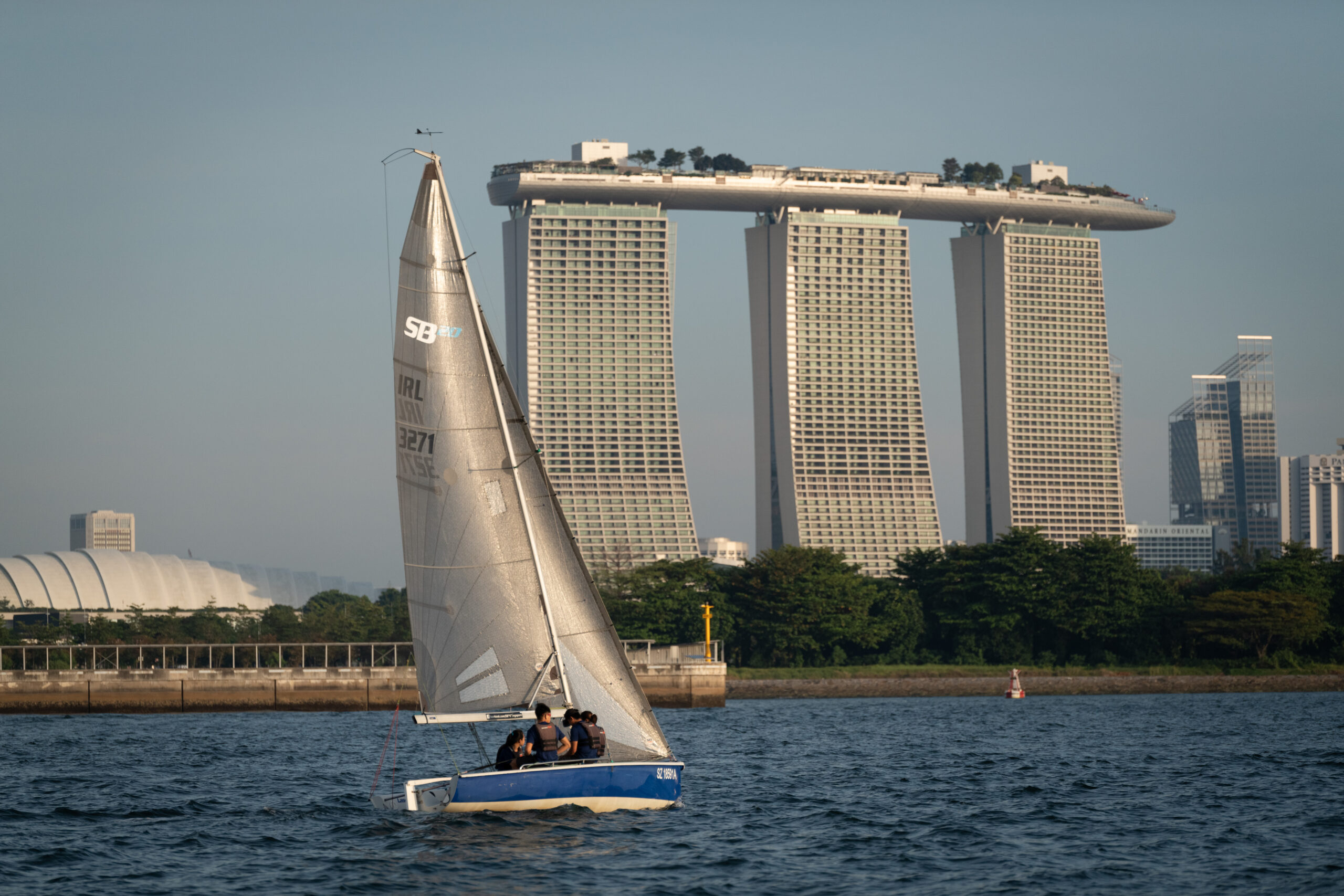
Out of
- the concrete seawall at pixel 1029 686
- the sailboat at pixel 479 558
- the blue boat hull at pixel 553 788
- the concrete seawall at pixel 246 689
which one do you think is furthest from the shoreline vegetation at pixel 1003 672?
the blue boat hull at pixel 553 788

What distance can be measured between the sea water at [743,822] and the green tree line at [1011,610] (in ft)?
165

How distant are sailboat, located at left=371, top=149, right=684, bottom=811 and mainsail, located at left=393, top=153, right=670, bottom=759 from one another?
0.08 ft

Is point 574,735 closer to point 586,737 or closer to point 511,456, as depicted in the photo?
point 586,737

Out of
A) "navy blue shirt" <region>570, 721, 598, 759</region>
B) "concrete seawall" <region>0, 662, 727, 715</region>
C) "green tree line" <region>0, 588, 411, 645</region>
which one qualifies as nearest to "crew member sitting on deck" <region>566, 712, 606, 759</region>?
"navy blue shirt" <region>570, 721, 598, 759</region>

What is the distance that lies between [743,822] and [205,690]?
55.0m

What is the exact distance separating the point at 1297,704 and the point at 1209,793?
146 ft

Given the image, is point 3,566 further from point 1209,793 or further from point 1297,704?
point 1209,793

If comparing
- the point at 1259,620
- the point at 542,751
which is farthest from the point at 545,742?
the point at 1259,620

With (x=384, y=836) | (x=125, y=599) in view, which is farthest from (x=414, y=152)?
(x=125, y=599)

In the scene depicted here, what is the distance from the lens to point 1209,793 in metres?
35.9

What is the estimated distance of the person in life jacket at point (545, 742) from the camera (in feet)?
91.8

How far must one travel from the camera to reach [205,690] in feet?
263

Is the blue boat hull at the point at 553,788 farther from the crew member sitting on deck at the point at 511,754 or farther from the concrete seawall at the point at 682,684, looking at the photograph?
the concrete seawall at the point at 682,684

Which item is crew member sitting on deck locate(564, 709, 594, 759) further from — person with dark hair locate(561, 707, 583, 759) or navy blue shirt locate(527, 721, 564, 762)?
navy blue shirt locate(527, 721, 564, 762)
